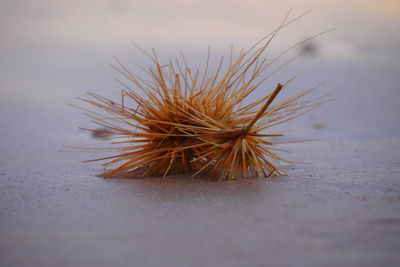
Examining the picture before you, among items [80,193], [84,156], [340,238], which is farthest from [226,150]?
[84,156]

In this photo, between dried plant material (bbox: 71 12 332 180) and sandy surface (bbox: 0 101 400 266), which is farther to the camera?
dried plant material (bbox: 71 12 332 180)

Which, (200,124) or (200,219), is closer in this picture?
(200,219)

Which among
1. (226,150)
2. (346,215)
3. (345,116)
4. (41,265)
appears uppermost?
(345,116)

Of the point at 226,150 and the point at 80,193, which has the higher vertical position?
the point at 226,150

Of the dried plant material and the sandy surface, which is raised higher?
the dried plant material

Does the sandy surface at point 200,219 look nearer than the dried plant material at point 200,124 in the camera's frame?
Yes

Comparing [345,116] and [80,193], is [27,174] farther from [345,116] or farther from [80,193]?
[345,116]

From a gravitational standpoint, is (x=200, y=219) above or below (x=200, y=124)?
below

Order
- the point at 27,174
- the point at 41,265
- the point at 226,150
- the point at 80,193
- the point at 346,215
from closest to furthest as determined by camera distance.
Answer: the point at 41,265, the point at 346,215, the point at 80,193, the point at 226,150, the point at 27,174

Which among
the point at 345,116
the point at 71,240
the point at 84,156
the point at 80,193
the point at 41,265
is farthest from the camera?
the point at 345,116

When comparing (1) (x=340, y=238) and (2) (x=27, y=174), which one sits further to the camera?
(2) (x=27, y=174)

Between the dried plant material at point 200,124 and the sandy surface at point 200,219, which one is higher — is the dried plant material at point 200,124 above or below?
above
